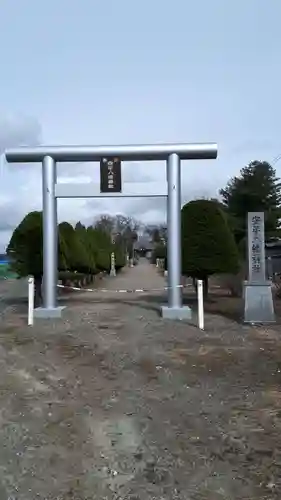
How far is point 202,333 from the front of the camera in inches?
442

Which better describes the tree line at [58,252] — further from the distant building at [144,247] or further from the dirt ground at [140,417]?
the distant building at [144,247]

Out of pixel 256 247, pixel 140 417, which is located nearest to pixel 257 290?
pixel 256 247

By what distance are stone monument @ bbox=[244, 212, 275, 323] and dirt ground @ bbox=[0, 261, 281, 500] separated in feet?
5.66

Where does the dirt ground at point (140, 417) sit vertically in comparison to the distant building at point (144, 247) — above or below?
below

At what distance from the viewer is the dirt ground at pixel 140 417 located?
4.12 m

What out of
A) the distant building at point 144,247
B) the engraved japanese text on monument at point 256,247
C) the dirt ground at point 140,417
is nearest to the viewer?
the dirt ground at point 140,417

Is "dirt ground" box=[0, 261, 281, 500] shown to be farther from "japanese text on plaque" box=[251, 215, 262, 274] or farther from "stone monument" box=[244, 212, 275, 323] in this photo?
"japanese text on plaque" box=[251, 215, 262, 274]

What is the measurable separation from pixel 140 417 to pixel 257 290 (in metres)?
7.49

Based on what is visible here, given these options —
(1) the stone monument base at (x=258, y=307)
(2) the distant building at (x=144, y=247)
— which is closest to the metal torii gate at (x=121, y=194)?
(1) the stone monument base at (x=258, y=307)

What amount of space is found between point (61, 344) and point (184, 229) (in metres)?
7.21

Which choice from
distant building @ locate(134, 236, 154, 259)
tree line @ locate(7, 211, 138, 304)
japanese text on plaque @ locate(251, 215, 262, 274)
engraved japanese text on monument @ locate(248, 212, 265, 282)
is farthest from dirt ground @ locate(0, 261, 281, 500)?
distant building @ locate(134, 236, 154, 259)

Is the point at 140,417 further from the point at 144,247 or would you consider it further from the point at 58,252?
the point at 144,247

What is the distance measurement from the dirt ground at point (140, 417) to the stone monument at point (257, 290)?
67.9 inches

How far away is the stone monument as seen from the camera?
41.3ft
